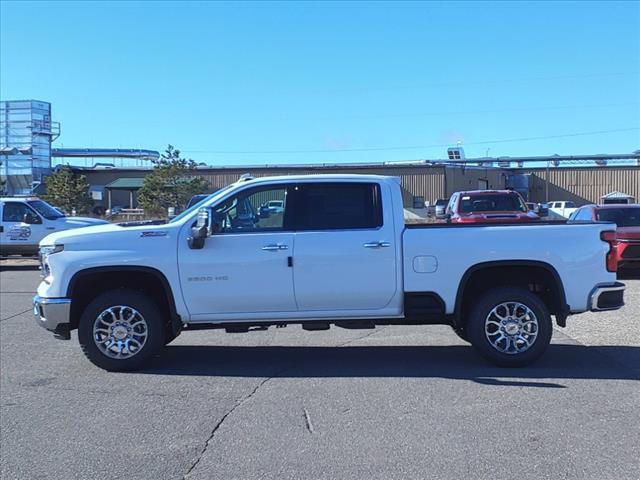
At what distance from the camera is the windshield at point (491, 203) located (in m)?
17.0

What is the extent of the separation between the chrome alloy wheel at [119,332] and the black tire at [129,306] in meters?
0.03

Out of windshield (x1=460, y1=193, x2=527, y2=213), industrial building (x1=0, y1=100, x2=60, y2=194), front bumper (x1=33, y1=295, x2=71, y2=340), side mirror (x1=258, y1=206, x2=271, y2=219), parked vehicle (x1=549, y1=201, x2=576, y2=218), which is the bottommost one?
front bumper (x1=33, y1=295, x2=71, y2=340)

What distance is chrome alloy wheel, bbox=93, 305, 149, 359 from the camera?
6.86 m

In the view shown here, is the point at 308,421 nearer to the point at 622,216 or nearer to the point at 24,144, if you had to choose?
the point at 622,216

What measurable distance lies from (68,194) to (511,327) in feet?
151

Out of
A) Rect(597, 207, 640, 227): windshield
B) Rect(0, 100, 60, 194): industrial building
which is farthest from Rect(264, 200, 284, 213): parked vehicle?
Rect(0, 100, 60, 194): industrial building

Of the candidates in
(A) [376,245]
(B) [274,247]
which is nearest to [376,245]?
(A) [376,245]

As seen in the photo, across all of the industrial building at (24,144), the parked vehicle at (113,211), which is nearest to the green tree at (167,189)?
the parked vehicle at (113,211)

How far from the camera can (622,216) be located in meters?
15.3

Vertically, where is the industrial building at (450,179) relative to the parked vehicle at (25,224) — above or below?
above

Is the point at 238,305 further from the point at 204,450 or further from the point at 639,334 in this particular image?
the point at 639,334

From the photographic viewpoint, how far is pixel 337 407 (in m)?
5.65

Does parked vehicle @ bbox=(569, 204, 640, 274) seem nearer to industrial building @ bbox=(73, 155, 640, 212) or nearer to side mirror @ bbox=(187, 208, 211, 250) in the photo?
side mirror @ bbox=(187, 208, 211, 250)

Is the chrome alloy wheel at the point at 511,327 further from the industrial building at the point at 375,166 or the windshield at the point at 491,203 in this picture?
the industrial building at the point at 375,166
